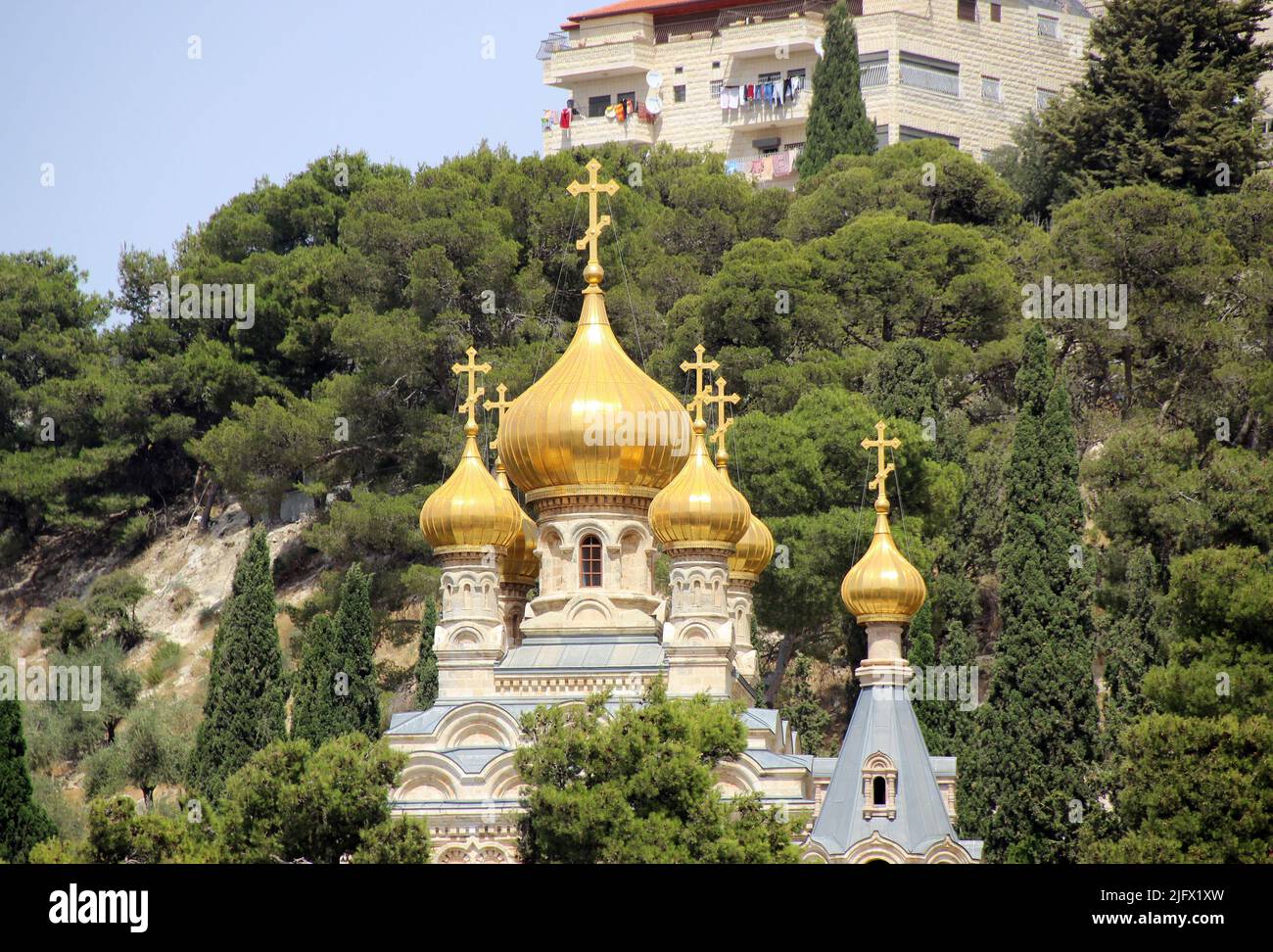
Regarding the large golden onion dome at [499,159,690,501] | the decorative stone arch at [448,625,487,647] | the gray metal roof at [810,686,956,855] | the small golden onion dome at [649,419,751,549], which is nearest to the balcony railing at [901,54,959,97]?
the large golden onion dome at [499,159,690,501]

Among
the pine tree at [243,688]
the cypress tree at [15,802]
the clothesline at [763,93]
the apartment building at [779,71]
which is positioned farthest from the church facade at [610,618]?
the clothesline at [763,93]

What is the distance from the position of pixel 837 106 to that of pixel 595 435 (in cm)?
3682

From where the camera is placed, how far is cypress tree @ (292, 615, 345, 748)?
50.8 metres

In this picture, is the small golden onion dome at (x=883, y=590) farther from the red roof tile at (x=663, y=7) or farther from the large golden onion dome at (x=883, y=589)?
the red roof tile at (x=663, y=7)

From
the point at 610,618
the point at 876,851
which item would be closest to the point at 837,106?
the point at 610,618

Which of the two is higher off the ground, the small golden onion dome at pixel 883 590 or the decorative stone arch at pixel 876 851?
the small golden onion dome at pixel 883 590

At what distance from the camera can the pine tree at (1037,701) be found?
44.3 meters

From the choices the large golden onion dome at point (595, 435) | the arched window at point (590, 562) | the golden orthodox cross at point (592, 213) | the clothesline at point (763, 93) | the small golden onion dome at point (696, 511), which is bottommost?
the arched window at point (590, 562)

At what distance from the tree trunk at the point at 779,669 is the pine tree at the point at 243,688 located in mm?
9909

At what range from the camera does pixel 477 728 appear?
4228cm

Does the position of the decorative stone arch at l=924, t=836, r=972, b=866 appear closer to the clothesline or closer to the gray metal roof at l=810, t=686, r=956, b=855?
the gray metal roof at l=810, t=686, r=956, b=855

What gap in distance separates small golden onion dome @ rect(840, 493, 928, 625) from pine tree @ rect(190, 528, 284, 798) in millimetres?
13526
